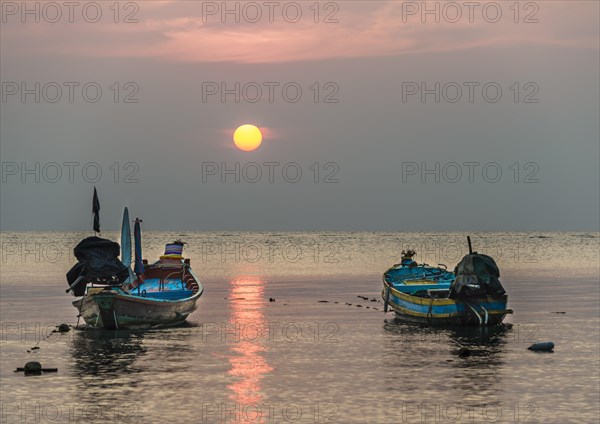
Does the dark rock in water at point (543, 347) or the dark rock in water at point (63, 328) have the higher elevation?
the dark rock in water at point (63, 328)

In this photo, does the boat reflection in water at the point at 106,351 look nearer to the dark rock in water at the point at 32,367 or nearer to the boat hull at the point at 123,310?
the boat hull at the point at 123,310

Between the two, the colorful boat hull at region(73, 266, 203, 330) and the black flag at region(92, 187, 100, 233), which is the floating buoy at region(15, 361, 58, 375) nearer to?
the colorful boat hull at region(73, 266, 203, 330)

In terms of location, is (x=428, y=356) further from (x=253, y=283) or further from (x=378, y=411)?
(x=253, y=283)

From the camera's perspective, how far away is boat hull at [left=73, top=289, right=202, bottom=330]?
168 feet

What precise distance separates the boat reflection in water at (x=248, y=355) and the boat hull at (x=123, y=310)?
437 centimetres

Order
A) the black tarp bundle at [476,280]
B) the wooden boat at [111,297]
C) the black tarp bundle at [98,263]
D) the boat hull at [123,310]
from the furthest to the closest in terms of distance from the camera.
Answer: the black tarp bundle at [476,280] → the black tarp bundle at [98,263] → the wooden boat at [111,297] → the boat hull at [123,310]

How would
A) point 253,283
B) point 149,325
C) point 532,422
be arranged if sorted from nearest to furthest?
point 532,422 < point 149,325 < point 253,283

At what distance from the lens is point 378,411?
30.7m

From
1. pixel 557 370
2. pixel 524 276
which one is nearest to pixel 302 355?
pixel 557 370

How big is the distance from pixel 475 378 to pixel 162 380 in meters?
12.7

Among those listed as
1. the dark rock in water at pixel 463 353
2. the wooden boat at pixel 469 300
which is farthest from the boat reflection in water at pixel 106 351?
the wooden boat at pixel 469 300

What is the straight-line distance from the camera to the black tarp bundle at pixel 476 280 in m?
52.9

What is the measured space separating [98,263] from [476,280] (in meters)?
22.0

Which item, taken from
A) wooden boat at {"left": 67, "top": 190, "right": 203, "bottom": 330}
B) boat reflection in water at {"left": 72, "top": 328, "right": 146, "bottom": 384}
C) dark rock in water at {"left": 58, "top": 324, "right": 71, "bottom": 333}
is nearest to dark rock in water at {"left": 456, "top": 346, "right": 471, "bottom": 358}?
boat reflection in water at {"left": 72, "top": 328, "right": 146, "bottom": 384}
